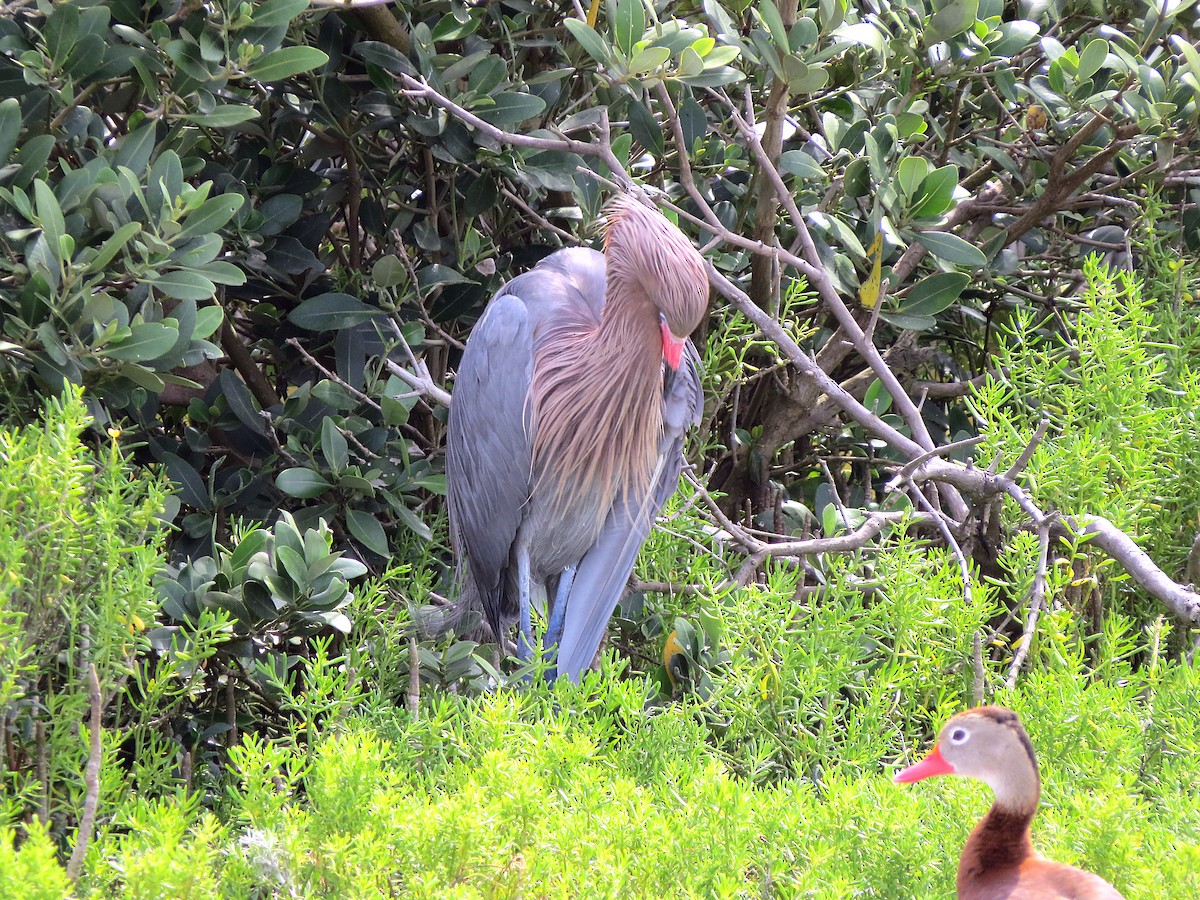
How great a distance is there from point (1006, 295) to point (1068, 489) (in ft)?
4.34

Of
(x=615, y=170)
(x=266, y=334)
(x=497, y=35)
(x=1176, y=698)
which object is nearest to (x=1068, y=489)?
(x=1176, y=698)

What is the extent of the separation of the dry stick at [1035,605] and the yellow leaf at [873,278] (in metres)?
0.80

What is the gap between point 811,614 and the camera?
2.32m

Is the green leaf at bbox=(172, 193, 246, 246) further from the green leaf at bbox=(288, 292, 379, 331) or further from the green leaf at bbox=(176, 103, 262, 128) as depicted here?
the green leaf at bbox=(288, 292, 379, 331)

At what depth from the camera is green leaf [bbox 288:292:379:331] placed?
Result: 2928mm

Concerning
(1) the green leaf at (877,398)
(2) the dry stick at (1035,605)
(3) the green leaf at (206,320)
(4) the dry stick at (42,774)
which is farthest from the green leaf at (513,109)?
(4) the dry stick at (42,774)

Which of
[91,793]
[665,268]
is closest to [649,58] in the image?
[665,268]

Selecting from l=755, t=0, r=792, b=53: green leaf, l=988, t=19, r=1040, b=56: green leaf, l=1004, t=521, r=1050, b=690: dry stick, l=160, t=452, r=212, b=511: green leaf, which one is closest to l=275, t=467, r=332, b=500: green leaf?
l=160, t=452, r=212, b=511: green leaf

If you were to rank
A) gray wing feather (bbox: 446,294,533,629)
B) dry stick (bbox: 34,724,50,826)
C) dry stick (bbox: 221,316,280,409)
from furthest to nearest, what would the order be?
1. dry stick (bbox: 221,316,280,409)
2. gray wing feather (bbox: 446,294,533,629)
3. dry stick (bbox: 34,724,50,826)

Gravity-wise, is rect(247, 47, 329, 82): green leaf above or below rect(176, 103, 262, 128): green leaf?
above

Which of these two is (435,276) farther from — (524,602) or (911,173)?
(911,173)

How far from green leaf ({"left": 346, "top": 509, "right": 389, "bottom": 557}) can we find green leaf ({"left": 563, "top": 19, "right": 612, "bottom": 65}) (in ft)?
3.94

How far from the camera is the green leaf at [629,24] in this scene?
253 centimetres

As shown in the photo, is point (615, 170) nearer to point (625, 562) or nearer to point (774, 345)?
point (774, 345)
